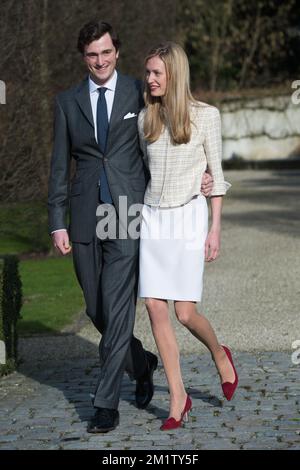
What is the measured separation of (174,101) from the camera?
648cm

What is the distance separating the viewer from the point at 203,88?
3606 cm

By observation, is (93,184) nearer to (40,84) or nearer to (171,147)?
(171,147)

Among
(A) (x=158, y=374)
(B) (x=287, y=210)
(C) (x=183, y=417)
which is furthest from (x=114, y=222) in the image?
(B) (x=287, y=210)

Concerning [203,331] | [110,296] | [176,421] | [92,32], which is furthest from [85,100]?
[176,421]

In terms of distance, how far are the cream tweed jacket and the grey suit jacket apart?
16cm

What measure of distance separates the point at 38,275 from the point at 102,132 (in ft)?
24.6

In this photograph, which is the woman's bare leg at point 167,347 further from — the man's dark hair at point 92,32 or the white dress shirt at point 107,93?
the man's dark hair at point 92,32

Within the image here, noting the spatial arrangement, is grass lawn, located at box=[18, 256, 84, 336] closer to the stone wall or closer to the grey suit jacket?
the grey suit jacket

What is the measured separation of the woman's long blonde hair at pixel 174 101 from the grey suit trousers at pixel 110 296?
60 centimetres

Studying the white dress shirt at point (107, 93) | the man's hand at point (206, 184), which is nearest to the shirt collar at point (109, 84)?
the white dress shirt at point (107, 93)

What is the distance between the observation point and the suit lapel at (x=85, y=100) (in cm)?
674

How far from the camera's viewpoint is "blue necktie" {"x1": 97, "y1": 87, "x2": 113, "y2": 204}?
6688 mm

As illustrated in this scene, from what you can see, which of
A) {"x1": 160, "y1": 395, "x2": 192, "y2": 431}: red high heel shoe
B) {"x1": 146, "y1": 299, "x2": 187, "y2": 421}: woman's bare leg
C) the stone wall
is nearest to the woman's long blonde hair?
{"x1": 146, "y1": 299, "x2": 187, "y2": 421}: woman's bare leg

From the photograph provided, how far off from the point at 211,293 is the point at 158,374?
367 centimetres
